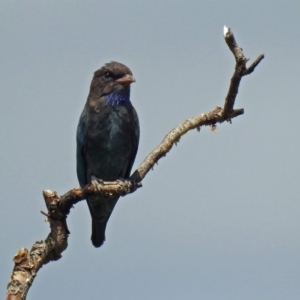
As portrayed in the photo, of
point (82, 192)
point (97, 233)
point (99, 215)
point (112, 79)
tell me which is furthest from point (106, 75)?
point (82, 192)

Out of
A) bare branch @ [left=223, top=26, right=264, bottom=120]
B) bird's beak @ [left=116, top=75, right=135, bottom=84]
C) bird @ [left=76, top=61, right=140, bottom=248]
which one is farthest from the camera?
bird's beak @ [left=116, top=75, right=135, bottom=84]

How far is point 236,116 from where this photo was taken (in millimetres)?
8555

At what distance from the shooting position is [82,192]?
7773mm

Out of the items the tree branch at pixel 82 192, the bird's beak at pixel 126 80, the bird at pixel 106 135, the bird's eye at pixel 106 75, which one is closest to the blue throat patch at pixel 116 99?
the bird at pixel 106 135

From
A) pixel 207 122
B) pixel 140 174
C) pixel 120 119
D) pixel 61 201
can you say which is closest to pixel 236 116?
pixel 207 122

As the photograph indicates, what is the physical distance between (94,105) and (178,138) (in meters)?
2.89

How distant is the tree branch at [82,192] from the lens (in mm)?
6719

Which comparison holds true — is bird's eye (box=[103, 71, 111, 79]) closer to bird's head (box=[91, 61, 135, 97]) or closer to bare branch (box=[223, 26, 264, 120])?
bird's head (box=[91, 61, 135, 97])

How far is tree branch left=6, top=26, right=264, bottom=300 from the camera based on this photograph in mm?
6719

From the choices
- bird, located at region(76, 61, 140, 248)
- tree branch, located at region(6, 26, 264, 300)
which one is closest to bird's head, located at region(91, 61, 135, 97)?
bird, located at region(76, 61, 140, 248)

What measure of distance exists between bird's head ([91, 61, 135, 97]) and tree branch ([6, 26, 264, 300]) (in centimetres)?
255

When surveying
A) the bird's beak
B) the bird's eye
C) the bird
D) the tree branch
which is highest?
the bird's eye

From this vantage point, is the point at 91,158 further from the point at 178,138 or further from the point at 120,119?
the point at 178,138

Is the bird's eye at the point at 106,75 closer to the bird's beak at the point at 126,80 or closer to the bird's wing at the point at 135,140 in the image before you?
the bird's beak at the point at 126,80
